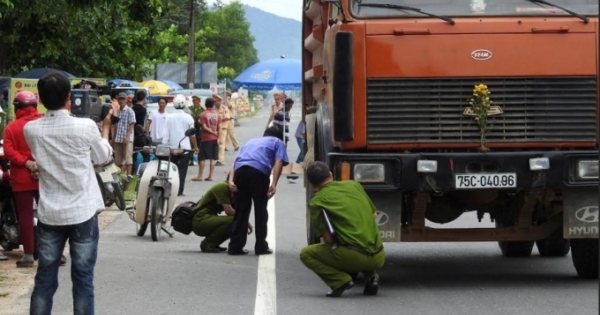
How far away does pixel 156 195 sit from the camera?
14953mm

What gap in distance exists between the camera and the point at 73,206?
24.9 feet

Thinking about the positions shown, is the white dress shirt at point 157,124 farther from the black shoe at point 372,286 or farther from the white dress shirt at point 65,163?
the white dress shirt at point 65,163

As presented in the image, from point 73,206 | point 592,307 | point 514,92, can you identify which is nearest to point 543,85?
point 514,92

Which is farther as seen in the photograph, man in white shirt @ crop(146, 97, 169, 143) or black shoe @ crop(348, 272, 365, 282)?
→ man in white shirt @ crop(146, 97, 169, 143)

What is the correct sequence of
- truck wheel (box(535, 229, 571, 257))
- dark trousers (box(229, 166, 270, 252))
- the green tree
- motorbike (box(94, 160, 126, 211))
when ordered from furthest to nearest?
the green tree
motorbike (box(94, 160, 126, 211))
truck wheel (box(535, 229, 571, 257))
dark trousers (box(229, 166, 270, 252))

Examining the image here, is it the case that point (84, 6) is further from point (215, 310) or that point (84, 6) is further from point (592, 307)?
point (592, 307)

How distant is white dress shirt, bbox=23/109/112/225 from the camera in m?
7.60

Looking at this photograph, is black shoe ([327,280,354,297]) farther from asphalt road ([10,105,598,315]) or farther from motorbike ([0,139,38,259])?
motorbike ([0,139,38,259])

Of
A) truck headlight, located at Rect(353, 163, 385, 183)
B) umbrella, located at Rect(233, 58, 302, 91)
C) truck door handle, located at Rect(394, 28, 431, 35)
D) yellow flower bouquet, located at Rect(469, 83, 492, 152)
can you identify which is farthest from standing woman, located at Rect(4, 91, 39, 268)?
umbrella, located at Rect(233, 58, 302, 91)

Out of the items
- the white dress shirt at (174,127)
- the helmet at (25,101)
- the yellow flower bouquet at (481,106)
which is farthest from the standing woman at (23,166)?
the white dress shirt at (174,127)

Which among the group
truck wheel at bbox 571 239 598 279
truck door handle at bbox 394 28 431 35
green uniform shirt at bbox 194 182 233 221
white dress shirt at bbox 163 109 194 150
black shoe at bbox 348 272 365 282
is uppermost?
truck door handle at bbox 394 28 431 35

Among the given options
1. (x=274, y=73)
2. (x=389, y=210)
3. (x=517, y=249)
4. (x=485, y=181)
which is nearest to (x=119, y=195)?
(x=517, y=249)

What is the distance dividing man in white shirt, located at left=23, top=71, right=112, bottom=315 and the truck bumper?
11.3ft

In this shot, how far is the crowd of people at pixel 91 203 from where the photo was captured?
7621mm
